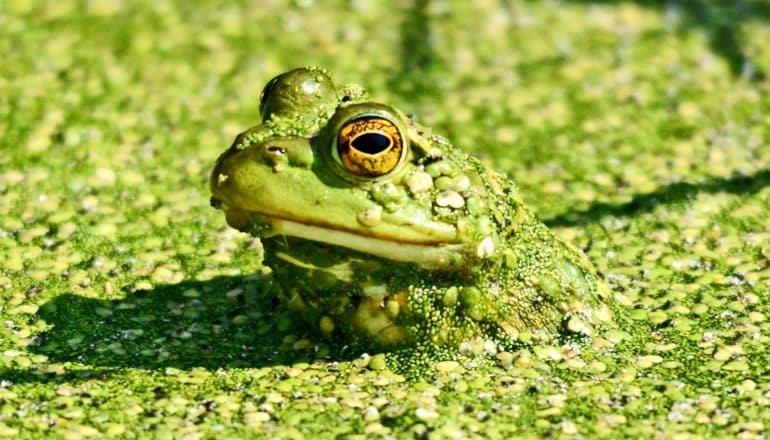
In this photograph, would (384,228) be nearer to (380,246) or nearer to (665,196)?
(380,246)

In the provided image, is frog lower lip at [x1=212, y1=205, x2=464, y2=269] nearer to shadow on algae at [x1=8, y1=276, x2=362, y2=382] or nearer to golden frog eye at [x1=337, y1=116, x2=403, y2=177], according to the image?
golden frog eye at [x1=337, y1=116, x2=403, y2=177]

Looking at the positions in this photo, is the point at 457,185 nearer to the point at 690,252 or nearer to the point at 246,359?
the point at 246,359

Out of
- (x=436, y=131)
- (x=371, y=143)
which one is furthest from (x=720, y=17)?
(x=371, y=143)

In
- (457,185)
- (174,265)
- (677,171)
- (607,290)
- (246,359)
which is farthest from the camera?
(677,171)

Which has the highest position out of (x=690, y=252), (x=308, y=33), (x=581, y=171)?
(x=308, y=33)

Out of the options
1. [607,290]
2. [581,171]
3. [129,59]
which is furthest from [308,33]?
[607,290]

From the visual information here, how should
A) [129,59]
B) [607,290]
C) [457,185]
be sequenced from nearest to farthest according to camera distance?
1. [457,185]
2. [607,290]
3. [129,59]
